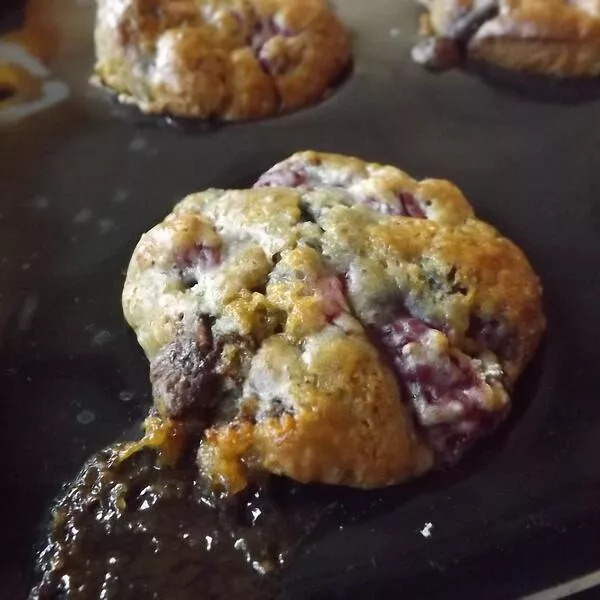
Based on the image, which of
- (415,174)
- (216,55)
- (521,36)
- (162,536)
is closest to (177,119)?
(216,55)

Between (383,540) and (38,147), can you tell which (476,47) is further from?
(383,540)

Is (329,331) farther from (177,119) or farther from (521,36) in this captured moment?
(521,36)

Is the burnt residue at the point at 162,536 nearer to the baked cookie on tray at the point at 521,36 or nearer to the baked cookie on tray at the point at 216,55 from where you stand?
the baked cookie on tray at the point at 216,55

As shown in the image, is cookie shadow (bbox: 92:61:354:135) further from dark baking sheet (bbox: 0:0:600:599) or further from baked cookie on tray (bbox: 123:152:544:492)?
baked cookie on tray (bbox: 123:152:544:492)

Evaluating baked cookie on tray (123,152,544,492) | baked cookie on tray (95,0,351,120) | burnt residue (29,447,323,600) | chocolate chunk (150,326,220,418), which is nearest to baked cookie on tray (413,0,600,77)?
baked cookie on tray (95,0,351,120)

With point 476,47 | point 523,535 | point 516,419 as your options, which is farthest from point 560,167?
point 523,535

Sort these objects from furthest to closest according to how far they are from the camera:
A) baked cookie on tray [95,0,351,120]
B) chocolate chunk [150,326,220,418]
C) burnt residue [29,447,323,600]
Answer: baked cookie on tray [95,0,351,120]
chocolate chunk [150,326,220,418]
burnt residue [29,447,323,600]

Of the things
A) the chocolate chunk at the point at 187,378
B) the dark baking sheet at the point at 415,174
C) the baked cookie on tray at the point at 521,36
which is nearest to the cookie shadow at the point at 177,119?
the dark baking sheet at the point at 415,174
